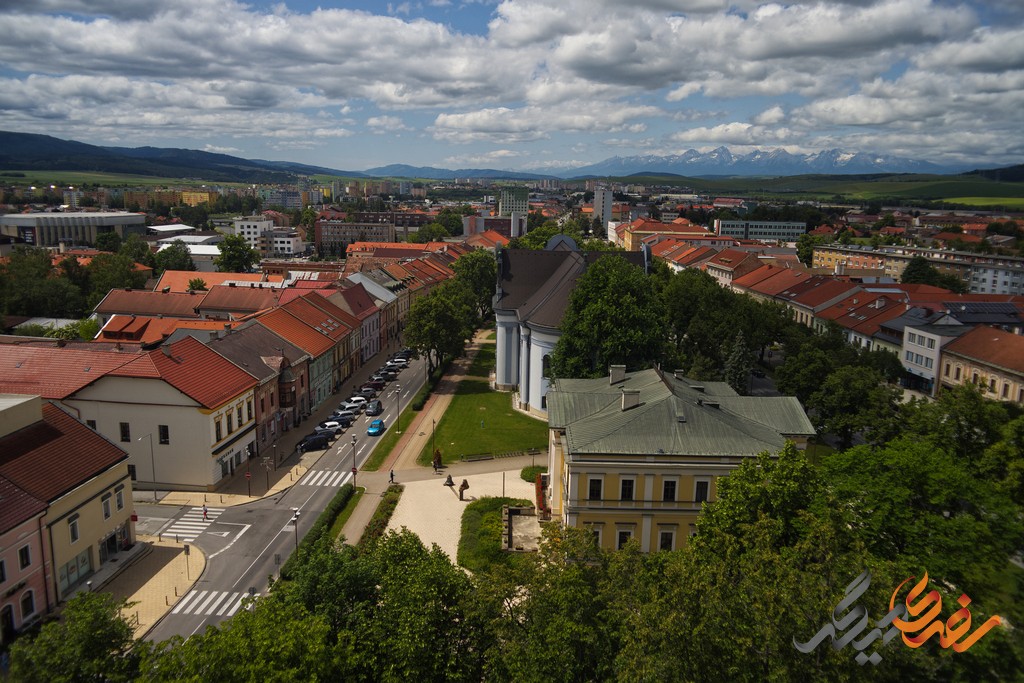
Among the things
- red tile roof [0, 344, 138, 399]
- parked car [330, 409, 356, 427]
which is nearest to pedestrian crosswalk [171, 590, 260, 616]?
red tile roof [0, 344, 138, 399]

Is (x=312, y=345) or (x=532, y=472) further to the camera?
(x=312, y=345)

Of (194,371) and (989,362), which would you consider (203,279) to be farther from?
(989,362)

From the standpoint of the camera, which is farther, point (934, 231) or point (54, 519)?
point (934, 231)

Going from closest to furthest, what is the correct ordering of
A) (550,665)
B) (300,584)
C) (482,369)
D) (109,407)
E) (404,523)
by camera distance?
(550,665) → (300,584) → (404,523) → (109,407) → (482,369)

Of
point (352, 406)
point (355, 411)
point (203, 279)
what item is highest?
point (203, 279)

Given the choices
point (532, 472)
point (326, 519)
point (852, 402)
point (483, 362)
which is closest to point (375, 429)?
point (532, 472)

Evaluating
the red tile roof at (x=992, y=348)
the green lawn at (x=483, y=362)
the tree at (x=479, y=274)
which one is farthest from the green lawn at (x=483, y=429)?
the red tile roof at (x=992, y=348)

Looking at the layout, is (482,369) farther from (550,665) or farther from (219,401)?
(550,665)

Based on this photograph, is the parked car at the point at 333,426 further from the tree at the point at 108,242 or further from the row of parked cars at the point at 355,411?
the tree at the point at 108,242

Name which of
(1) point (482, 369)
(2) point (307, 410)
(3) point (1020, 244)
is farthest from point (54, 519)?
(3) point (1020, 244)
